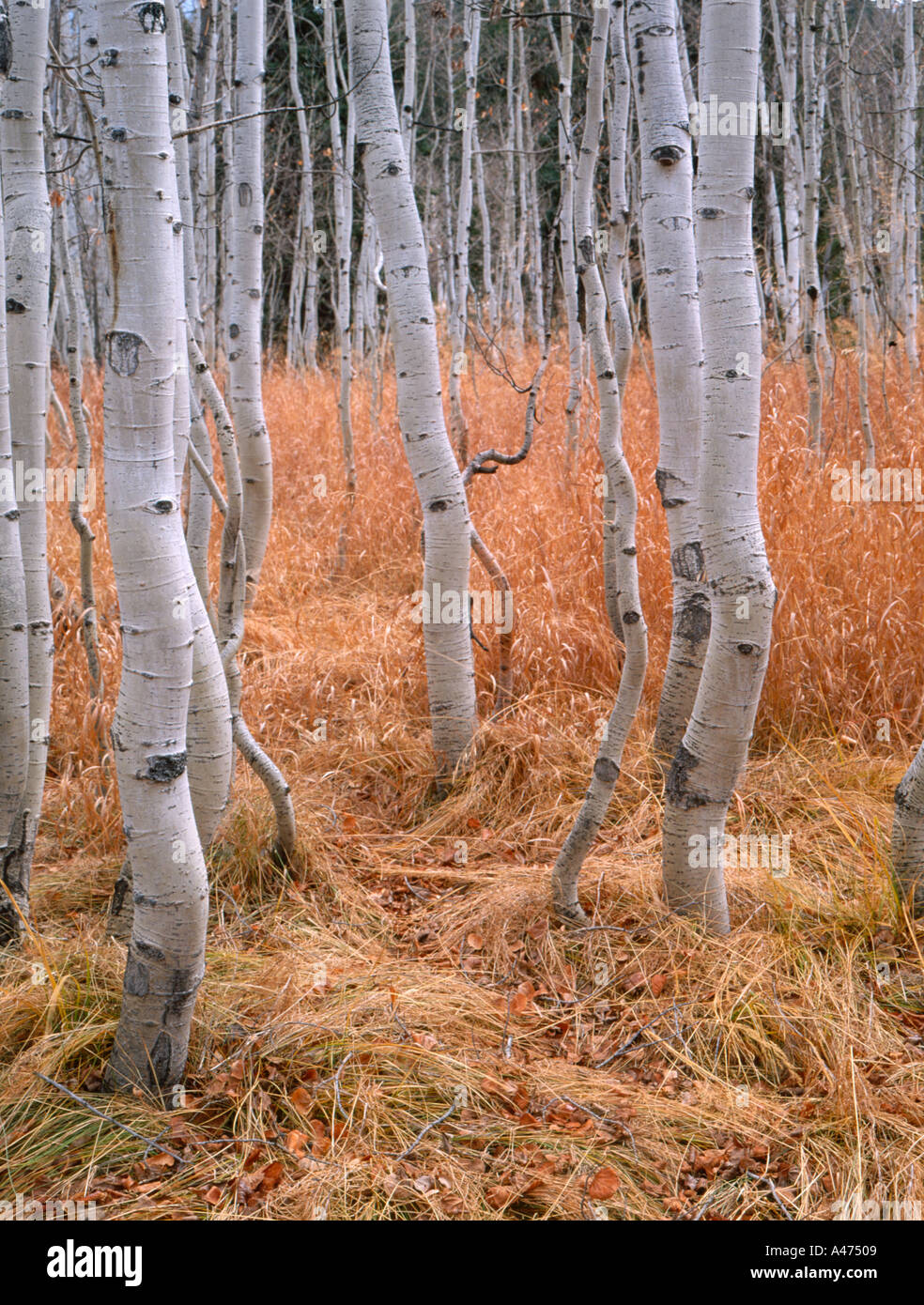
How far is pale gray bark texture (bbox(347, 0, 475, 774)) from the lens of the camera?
3.29m

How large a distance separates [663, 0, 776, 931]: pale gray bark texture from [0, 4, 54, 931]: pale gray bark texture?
1693 mm

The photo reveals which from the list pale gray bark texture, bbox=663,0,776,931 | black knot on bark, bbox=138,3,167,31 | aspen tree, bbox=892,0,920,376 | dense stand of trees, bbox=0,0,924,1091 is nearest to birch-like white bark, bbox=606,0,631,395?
dense stand of trees, bbox=0,0,924,1091

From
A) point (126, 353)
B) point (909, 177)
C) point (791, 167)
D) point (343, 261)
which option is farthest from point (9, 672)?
point (909, 177)

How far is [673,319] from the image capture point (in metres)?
2.87

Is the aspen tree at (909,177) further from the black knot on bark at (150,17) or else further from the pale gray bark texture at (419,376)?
the black knot on bark at (150,17)

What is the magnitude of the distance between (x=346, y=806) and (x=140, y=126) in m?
2.48

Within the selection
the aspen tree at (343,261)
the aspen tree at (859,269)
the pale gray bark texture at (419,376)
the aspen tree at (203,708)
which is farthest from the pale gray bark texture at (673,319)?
the aspen tree at (343,261)

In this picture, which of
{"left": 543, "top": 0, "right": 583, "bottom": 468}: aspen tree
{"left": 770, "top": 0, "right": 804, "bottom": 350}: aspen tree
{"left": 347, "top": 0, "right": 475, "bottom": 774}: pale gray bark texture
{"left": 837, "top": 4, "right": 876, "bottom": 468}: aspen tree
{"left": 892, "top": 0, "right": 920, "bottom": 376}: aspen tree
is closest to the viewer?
{"left": 347, "top": 0, "right": 475, "bottom": 774}: pale gray bark texture

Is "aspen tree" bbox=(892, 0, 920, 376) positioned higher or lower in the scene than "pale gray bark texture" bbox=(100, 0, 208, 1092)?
higher

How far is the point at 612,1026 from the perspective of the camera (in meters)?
2.45

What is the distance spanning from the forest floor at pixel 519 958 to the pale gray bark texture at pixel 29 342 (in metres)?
0.41

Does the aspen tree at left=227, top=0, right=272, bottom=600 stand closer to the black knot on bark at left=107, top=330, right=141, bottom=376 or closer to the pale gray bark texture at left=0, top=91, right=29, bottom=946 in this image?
the pale gray bark texture at left=0, top=91, right=29, bottom=946
